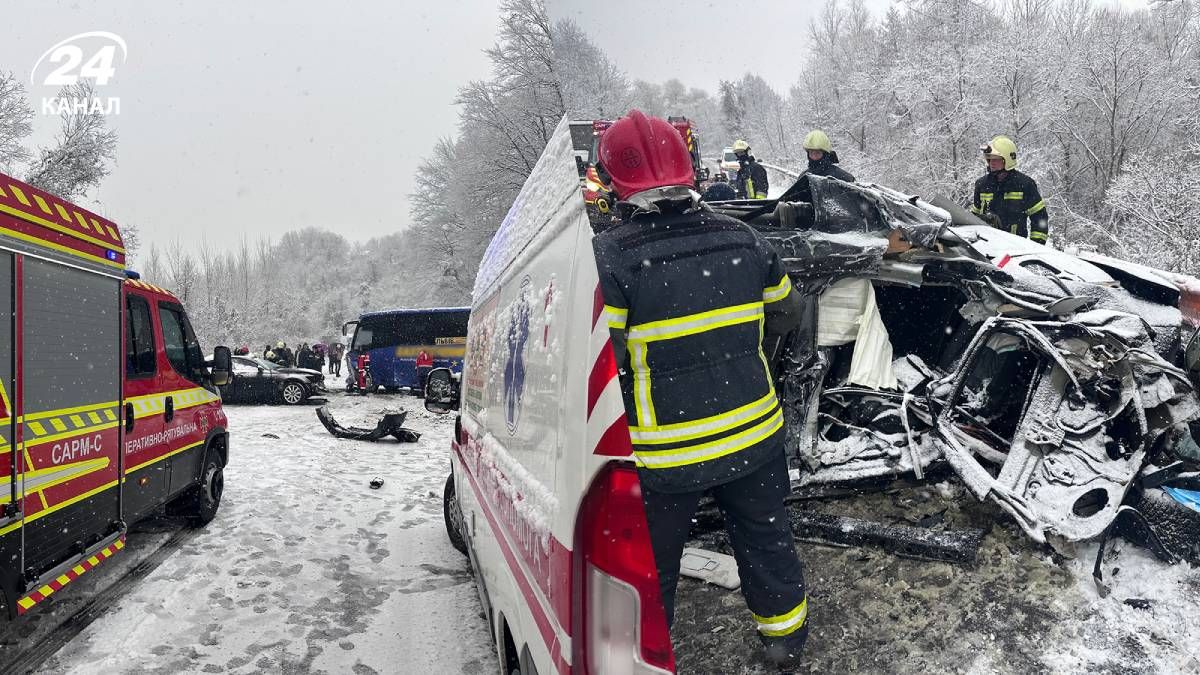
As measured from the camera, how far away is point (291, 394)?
15.9 m

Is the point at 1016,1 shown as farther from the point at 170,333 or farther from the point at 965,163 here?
the point at 170,333

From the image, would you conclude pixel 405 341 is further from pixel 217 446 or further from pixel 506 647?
pixel 506 647

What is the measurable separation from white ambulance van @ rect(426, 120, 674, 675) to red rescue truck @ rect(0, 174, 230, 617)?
2191 mm

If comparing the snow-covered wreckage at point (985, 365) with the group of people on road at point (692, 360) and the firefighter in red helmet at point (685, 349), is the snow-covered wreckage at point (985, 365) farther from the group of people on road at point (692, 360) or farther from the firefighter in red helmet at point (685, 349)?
the firefighter in red helmet at point (685, 349)

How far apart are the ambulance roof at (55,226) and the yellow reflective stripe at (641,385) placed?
9.74 ft

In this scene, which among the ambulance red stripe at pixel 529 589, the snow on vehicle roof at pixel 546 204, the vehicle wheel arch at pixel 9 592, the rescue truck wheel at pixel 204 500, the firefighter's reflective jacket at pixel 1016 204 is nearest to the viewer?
the ambulance red stripe at pixel 529 589

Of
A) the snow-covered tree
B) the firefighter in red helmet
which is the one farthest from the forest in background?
the firefighter in red helmet

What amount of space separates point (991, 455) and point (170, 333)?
560 centimetres

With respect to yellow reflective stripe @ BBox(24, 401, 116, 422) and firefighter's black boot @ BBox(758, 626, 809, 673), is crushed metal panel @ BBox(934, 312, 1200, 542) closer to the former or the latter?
firefighter's black boot @ BBox(758, 626, 809, 673)

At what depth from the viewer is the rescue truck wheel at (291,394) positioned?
15930mm

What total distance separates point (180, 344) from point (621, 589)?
5.43 meters

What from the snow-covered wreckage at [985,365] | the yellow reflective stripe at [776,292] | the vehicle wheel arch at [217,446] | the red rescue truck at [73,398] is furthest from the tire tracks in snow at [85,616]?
the snow-covered wreckage at [985,365]

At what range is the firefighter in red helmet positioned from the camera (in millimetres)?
2041

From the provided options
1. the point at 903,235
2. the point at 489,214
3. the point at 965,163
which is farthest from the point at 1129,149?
the point at 903,235
